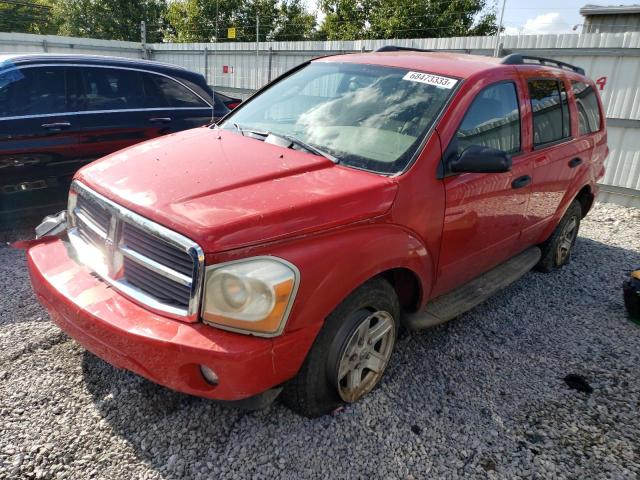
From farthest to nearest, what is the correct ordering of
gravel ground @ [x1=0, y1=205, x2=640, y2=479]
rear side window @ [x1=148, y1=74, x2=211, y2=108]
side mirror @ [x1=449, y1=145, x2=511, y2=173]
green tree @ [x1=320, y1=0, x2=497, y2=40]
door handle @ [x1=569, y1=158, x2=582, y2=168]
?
green tree @ [x1=320, y1=0, x2=497, y2=40] < rear side window @ [x1=148, y1=74, x2=211, y2=108] < door handle @ [x1=569, y1=158, x2=582, y2=168] < side mirror @ [x1=449, y1=145, x2=511, y2=173] < gravel ground @ [x1=0, y1=205, x2=640, y2=479]

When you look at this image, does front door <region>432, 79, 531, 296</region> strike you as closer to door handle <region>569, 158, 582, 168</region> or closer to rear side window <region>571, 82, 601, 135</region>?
door handle <region>569, 158, 582, 168</region>

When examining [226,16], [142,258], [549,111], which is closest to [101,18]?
[226,16]

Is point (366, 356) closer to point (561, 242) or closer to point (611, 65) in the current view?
point (561, 242)

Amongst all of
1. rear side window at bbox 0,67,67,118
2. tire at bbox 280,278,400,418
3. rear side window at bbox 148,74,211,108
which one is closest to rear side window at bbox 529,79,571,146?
tire at bbox 280,278,400,418

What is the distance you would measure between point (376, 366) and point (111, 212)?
1.63 m

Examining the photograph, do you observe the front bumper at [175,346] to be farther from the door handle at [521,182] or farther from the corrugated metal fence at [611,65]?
the corrugated metal fence at [611,65]

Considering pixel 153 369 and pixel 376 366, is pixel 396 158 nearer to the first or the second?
pixel 376 366

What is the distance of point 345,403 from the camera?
2586 millimetres

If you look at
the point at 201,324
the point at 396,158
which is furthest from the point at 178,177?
the point at 396,158

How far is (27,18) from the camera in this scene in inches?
1240

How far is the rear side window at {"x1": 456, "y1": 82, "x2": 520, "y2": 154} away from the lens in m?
2.93

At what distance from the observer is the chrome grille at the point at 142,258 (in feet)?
6.46

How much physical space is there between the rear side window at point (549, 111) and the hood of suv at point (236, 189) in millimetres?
1864

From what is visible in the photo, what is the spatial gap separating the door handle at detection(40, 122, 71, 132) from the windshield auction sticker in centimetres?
347
